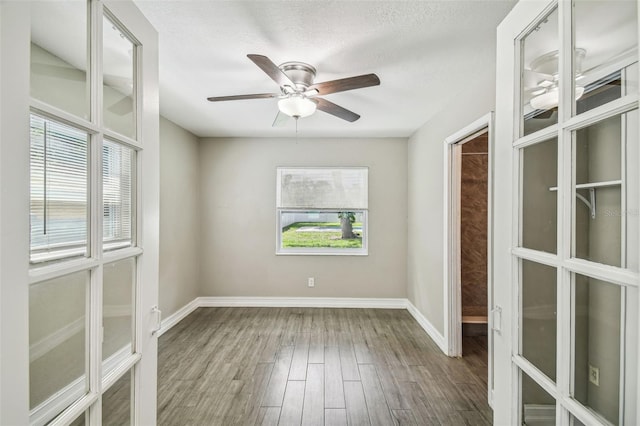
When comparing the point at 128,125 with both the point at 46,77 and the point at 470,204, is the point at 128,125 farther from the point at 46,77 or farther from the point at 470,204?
the point at 470,204

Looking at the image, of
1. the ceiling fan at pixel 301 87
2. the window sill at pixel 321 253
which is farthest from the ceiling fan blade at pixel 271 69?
the window sill at pixel 321 253

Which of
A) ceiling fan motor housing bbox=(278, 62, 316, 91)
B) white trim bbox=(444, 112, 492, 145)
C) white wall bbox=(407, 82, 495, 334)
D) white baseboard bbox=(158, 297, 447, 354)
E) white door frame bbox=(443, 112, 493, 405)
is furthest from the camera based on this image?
white baseboard bbox=(158, 297, 447, 354)

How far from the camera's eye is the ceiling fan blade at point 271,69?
1625 millimetres

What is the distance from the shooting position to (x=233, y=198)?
4.32m

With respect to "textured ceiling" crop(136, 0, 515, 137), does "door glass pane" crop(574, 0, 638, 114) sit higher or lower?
lower

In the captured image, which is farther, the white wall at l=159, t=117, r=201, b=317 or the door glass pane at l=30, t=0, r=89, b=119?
the white wall at l=159, t=117, r=201, b=317

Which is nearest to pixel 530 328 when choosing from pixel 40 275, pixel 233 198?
pixel 40 275

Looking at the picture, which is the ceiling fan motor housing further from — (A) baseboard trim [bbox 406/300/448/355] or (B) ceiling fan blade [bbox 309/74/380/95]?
(A) baseboard trim [bbox 406/300/448/355]

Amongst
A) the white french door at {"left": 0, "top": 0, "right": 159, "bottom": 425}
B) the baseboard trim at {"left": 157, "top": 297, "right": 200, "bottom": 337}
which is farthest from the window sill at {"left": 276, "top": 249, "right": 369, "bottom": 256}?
the white french door at {"left": 0, "top": 0, "right": 159, "bottom": 425}

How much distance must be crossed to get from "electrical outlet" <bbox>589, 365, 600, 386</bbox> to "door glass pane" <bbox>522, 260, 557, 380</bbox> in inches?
3.4

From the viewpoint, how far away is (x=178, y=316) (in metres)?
3.71

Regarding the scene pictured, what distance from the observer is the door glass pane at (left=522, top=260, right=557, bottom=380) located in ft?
2.89

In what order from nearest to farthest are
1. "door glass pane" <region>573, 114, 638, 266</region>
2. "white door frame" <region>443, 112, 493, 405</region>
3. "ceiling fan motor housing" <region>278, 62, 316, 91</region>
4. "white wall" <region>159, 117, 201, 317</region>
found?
"door glass pane" <region>573, 114, 638, 266</region>, "ceiling fan motor housing" <region>278, 62, 316, 91</region>, "white door frame" <region>443, 112, 493, 405</region>, "white wall" <region>159, 117, 201, 317</region>

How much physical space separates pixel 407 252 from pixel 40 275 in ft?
13.5
